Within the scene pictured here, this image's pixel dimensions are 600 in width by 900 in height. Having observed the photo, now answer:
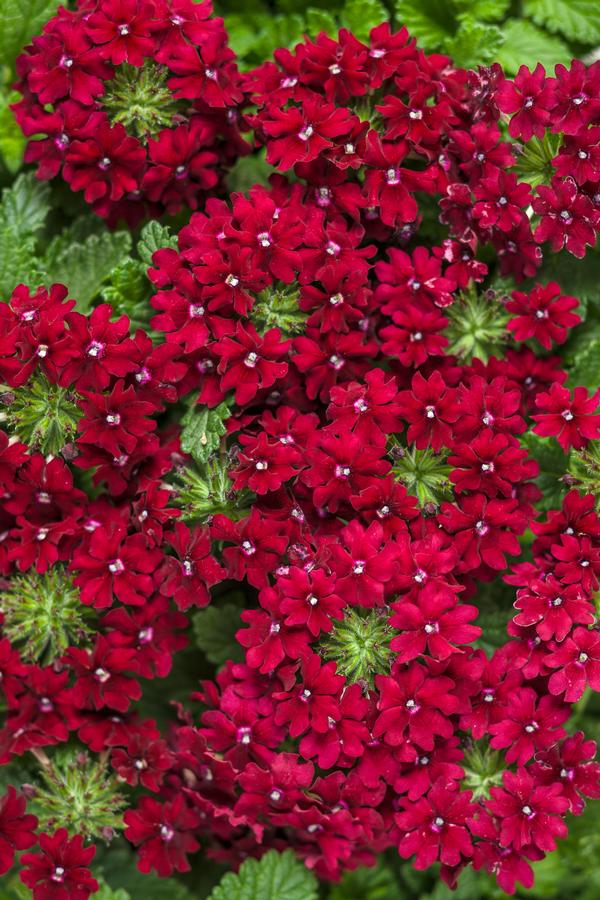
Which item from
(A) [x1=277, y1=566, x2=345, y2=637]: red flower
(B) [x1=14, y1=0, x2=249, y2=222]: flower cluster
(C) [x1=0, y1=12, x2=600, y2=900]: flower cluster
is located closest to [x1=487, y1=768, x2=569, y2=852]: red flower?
(C) [x1=0, y1=12, x2=600, y2=900]: flower cluster

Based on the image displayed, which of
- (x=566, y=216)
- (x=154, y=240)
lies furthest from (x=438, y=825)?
(x=154, y=240)

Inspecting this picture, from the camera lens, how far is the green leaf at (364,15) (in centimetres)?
249

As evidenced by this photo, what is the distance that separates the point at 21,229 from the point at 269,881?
1.53 meters

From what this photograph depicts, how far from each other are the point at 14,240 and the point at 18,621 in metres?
0.84

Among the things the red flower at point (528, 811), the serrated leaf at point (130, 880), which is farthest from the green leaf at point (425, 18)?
the serrated leaf at point (130, 880)

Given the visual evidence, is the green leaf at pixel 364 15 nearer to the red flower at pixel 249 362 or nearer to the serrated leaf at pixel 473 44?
the serrated leaf at pixel 473 44

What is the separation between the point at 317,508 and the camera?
1990mm

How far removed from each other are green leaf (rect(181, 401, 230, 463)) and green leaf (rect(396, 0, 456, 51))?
1.12 m

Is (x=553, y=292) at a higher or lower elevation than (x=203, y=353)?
higher

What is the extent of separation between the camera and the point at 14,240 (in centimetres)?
234

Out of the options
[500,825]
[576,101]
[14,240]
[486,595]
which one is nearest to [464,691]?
[500,825]

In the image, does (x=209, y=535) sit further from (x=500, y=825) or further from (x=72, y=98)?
(x=72, y=98)

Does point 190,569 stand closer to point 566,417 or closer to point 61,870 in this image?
point 61,870

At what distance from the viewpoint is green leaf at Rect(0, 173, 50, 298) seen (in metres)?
2.33
